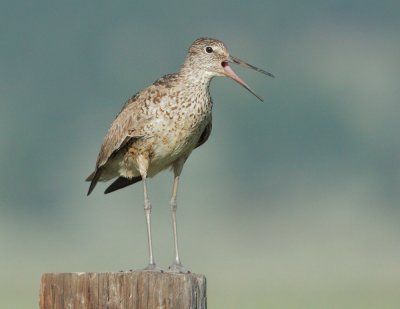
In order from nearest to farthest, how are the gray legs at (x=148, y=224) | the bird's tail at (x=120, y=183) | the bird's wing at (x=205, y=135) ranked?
1. the gray legs at (x=148, y=224)
2. the bird's wing at (x=205, y=135)
3. the bird's tail at (x=120, y=183)

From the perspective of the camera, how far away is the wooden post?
7312mm

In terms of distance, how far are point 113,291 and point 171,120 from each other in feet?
14.6

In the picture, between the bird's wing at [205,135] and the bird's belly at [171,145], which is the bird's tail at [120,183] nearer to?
the bird's belly at [171,145]

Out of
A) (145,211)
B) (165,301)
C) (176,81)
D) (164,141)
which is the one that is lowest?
(165,301)

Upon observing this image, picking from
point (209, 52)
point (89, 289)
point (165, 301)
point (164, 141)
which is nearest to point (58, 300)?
point (89, 289)

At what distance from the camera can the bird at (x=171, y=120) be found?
37.7ft

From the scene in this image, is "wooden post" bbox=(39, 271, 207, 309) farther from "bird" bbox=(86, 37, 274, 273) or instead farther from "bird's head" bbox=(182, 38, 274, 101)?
"bird's head" bbox=(182, 38, 274, 101)

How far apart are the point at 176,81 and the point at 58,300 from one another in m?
5.00

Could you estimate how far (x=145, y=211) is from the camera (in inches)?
466

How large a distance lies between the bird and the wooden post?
3674 millimetres

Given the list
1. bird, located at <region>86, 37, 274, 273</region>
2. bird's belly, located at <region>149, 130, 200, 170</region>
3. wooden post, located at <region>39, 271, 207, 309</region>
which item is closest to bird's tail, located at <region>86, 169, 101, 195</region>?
bird, located at <region>86, 37, 274, 273</region>

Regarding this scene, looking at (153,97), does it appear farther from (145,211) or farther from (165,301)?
(165,301)

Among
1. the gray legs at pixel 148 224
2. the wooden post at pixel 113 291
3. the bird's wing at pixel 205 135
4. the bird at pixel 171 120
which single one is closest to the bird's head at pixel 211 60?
the bird at pixel 171 120

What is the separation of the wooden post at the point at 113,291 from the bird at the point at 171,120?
3674 mm
